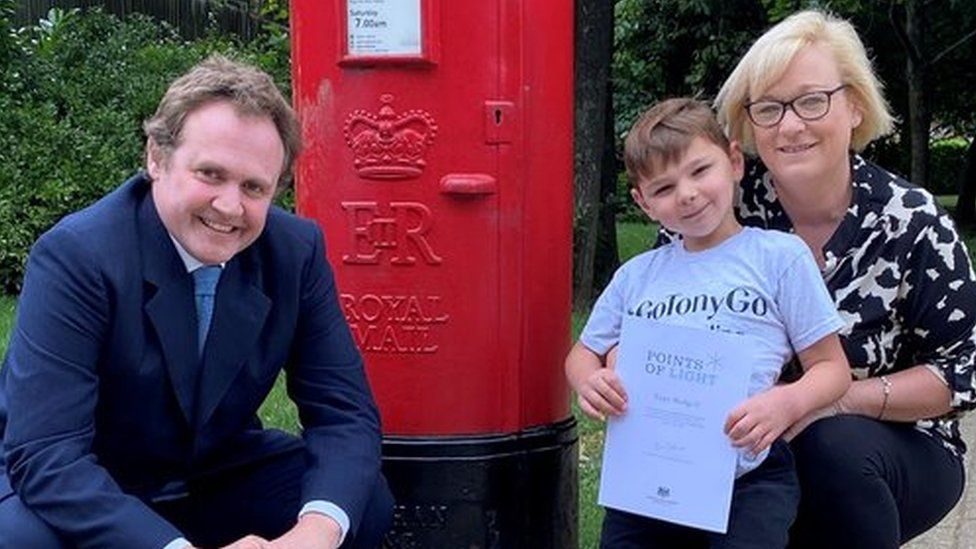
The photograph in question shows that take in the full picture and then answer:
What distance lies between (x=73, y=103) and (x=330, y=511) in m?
8.86

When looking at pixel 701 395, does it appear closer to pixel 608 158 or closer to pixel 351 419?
pixel 351 419

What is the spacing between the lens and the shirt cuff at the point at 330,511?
272 cm

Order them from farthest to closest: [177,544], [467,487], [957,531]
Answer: [957,531] < [467,487] < [177,544]

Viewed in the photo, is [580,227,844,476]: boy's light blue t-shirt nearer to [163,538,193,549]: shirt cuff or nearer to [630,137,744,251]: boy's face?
[630,137,744,251]: boy's face

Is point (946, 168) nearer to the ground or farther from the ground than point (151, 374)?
nearer to the ground

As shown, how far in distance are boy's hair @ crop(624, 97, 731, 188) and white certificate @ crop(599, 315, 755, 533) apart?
1.04 feet

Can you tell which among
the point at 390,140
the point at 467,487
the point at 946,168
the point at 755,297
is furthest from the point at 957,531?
the point at 946,168

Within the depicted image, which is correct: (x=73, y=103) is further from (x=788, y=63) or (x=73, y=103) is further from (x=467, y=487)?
(x=788, y=63)

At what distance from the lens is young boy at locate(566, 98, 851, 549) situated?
2.66 meters

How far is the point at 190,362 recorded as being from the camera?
2.65m

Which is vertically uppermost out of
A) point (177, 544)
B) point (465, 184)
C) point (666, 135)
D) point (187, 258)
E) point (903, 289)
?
point (666, 135)

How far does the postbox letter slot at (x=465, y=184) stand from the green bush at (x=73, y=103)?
6394 mm

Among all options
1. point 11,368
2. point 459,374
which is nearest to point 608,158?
point 459,374

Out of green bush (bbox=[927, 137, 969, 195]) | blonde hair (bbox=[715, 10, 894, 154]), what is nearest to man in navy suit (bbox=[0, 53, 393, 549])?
blonde hair (bbox=[715, 10, 894, 154])
